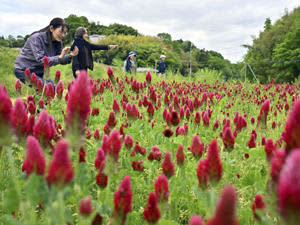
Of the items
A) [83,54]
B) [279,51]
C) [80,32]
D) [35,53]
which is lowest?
[35,53]

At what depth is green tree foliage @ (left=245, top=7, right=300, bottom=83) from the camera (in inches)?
1246

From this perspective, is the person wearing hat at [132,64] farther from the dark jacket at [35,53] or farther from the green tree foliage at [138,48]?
the green tree foliage at [138,48]

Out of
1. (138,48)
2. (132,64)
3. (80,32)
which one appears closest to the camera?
(80,32)

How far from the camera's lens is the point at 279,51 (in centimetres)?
3241

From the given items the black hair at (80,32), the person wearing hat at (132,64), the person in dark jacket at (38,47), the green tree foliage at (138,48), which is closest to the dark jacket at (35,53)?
the person in dark jacket at (38,47)

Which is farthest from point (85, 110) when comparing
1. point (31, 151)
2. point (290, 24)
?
point (290, 24)

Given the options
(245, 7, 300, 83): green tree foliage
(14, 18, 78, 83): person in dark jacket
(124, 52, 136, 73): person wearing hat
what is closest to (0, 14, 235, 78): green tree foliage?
(245, 7, 300, 83): green tree foliage

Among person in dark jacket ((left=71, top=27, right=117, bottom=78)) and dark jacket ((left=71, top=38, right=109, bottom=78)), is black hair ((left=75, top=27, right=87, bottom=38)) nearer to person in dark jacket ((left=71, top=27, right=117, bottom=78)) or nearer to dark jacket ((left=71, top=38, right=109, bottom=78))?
person in dark jacket ((left=71, top=27, right=117, bottom=78))

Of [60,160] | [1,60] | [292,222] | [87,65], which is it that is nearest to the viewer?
[292,222]

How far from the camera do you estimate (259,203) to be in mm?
1289

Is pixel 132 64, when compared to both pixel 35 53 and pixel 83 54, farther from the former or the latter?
pixel 35 53

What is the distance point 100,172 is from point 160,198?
1.01 feet

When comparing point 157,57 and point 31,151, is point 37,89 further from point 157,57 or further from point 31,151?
point 157,57

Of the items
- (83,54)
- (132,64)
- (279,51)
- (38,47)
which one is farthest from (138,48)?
(38,47)
